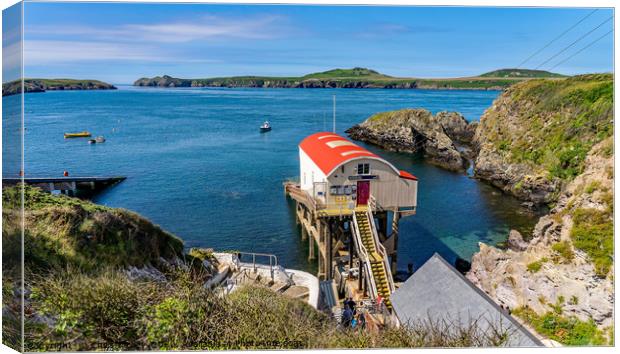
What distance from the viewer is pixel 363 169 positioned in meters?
25.5

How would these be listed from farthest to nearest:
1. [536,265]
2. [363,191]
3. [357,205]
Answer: [357,205] < [363,191] < [536,265]

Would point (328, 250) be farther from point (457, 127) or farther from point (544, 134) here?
point (457, 127)

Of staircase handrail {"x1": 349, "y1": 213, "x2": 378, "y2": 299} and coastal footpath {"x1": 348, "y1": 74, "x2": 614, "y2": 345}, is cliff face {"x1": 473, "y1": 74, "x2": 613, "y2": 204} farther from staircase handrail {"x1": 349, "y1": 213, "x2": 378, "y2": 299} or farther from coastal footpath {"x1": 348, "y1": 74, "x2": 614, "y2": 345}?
staircase handrail {"x1": 349, "y1": 213, "x2": 378, "y2": 299}

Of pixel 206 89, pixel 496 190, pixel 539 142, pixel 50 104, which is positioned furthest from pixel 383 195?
pixel 206 89

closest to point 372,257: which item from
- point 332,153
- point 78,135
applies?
point 332,153

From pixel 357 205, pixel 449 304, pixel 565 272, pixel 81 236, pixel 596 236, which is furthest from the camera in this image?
pixel 357 205

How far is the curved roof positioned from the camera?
25.4 m

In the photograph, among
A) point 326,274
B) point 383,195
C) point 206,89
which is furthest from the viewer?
point 206,89

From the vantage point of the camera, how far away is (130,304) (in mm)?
11211

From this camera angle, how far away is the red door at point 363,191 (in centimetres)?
2577

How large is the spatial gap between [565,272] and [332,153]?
13422mm

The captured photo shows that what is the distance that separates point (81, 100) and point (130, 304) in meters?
127

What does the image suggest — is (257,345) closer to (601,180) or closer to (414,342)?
(414,342)

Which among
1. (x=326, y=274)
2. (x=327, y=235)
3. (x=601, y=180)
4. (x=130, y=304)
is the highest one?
(x=601, y=180)
